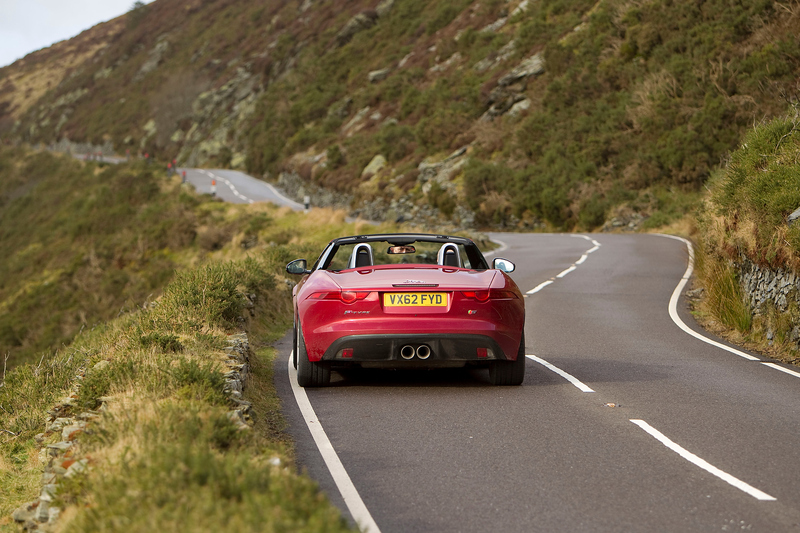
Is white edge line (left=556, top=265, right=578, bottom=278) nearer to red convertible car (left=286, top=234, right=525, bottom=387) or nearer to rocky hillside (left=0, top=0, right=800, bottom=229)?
rocky hillside (left=0, top=0, right=800, bottom=229)

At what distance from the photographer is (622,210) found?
123 feet

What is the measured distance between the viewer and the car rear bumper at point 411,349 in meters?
7.57

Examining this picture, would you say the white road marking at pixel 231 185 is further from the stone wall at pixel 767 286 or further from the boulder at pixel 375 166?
the stone wall at pixel 767 286

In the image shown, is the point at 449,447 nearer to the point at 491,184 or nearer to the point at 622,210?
the point at 622,210

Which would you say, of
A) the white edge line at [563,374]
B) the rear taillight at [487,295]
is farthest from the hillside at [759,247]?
the rear taillight at [487,295]

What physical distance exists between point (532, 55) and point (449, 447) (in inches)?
1859

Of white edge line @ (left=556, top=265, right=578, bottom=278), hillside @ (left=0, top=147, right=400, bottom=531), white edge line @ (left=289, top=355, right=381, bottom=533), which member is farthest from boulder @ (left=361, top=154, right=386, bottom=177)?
white edge line @ (left=289, top=355, right=381, bottom=533)

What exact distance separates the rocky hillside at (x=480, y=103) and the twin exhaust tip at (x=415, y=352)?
11231mm

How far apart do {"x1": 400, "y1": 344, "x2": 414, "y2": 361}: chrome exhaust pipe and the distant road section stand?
1440 inches

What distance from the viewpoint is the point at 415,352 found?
25.0ft

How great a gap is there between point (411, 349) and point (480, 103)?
44.8m

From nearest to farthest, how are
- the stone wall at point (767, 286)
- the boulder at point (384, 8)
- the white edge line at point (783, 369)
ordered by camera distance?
the white edge line at point (783, 369)
the stone wall at point (767, 286)
the boulder at point (384, 8)

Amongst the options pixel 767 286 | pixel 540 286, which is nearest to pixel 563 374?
pixel 767 286

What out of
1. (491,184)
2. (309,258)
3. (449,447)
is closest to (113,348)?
(449,447)
